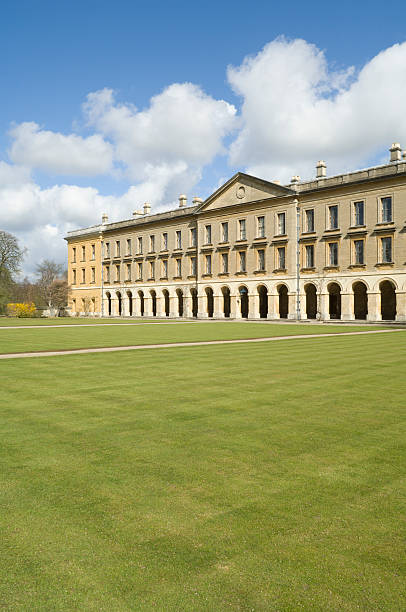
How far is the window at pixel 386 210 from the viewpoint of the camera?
48.2 meters

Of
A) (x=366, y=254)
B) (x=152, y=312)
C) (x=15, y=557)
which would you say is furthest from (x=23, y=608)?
(x=152, y=312)

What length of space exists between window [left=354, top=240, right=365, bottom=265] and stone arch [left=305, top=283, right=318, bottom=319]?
22.6 ft

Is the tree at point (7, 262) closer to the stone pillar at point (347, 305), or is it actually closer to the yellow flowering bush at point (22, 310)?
the yellow flowering bush at point (22, 310)

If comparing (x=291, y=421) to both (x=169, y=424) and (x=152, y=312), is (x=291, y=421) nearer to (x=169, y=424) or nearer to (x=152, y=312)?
(x=169, y=424)

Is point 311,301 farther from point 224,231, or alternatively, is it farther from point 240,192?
point 240,192

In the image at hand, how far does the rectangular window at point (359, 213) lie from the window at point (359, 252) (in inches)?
80.4

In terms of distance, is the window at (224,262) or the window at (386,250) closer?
the window at (386,250)

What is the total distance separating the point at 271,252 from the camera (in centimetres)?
5822

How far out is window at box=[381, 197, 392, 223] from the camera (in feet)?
158

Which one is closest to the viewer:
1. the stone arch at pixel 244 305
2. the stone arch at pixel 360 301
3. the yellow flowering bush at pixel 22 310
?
the stone arch at pixel 360 301

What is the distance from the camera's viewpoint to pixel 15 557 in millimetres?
3938

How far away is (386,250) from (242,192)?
20.0 metres

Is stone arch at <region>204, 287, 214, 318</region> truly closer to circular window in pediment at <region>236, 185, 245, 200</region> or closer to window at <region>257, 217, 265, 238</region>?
window at <region>257, 217, 265, 238</region>

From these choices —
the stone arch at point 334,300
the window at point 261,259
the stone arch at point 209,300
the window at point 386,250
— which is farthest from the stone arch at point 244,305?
the window at point 386,250
